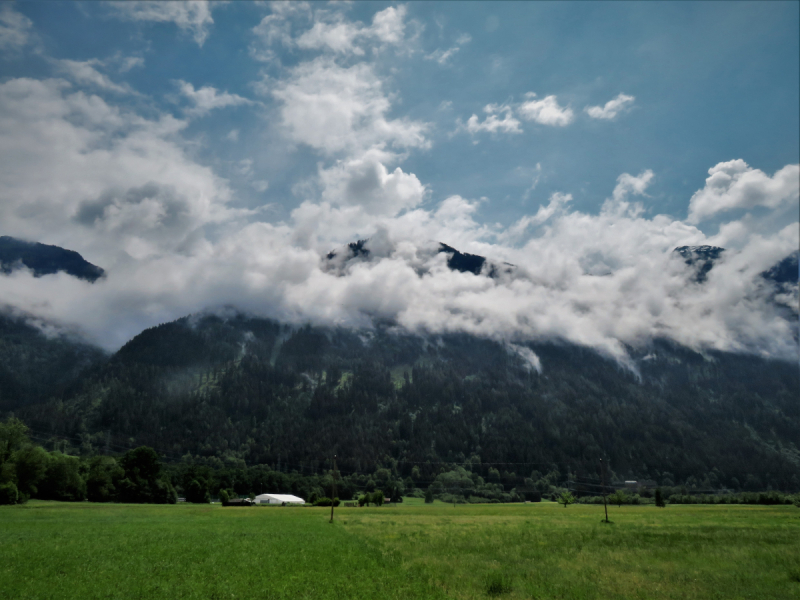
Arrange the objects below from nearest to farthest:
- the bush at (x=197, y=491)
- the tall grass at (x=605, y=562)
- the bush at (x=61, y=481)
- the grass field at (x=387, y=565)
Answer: the grass field at (x=387, y=565) → the tall grass at (x=605, y=562) → the bush at (x=61, y=481) → the bush at (x=197, y=491)

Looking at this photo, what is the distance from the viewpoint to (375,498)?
499ft

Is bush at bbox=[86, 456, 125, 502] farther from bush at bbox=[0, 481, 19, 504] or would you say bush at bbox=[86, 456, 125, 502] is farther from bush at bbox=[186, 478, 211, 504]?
bush at bbox=[0, 481, 19, 504]

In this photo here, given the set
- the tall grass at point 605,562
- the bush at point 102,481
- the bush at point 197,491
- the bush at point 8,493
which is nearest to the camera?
the tall grass at point 605,562

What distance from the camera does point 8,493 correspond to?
82.2 metres

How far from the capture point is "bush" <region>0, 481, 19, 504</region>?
8169cm

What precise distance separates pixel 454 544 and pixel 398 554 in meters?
8.00

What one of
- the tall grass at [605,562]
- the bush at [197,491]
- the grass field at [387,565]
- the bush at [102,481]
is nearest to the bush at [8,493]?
the bush at [102,481]

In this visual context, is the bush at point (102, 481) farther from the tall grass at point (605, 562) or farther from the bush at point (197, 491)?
the tall grass at point (605, 562)

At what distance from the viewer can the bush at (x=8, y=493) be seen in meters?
81.7

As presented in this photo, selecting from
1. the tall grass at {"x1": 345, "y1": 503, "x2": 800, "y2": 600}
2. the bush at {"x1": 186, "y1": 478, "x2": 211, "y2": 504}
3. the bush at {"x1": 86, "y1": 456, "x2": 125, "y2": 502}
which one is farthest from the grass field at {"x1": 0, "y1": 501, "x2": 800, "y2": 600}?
the bush at {"x1": 186, "y1": 478, "x2": 211, "y2": 504}

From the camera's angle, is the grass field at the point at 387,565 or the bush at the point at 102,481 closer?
the grass field at the point at 387,565

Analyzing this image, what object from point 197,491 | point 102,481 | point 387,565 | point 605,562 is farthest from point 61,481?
point 605,562

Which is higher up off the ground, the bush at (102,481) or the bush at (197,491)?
the bush at (102,481)

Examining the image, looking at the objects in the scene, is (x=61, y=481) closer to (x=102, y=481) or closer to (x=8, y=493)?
(x=102, y=481)
